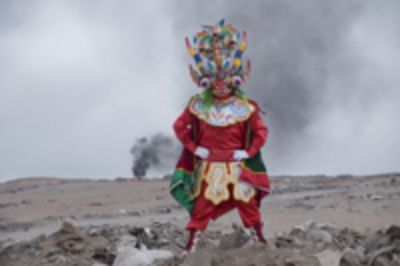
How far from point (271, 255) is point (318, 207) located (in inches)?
362

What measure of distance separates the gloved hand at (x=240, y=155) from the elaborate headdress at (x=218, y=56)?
0.81 metres

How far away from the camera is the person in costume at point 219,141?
6406 millimetres

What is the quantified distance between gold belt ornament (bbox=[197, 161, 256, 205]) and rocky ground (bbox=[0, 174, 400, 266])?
1.76 feet

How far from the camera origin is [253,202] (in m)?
6.48

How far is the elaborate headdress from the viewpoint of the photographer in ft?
21.9

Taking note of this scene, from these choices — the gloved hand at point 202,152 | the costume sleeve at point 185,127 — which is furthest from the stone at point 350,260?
the costume sleeve at point 185,127

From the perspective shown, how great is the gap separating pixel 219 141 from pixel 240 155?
29 cm

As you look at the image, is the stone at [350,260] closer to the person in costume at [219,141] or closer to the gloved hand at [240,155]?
the person in costume at [219,141]

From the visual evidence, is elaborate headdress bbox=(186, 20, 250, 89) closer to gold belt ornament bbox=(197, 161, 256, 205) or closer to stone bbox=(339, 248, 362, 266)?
gold belt ornament bbox=(197, 161, 256, 205)

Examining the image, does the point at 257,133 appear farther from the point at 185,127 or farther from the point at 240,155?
the point at 185,127

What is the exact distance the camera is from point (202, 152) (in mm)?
6504

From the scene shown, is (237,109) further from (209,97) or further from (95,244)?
(95,244)

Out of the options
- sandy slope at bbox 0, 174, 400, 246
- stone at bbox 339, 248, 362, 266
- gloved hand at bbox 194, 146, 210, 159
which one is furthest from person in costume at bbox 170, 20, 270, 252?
sandy slope at bbox 0, 174, 400, 246

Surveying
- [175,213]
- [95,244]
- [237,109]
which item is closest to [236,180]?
[237,109]
